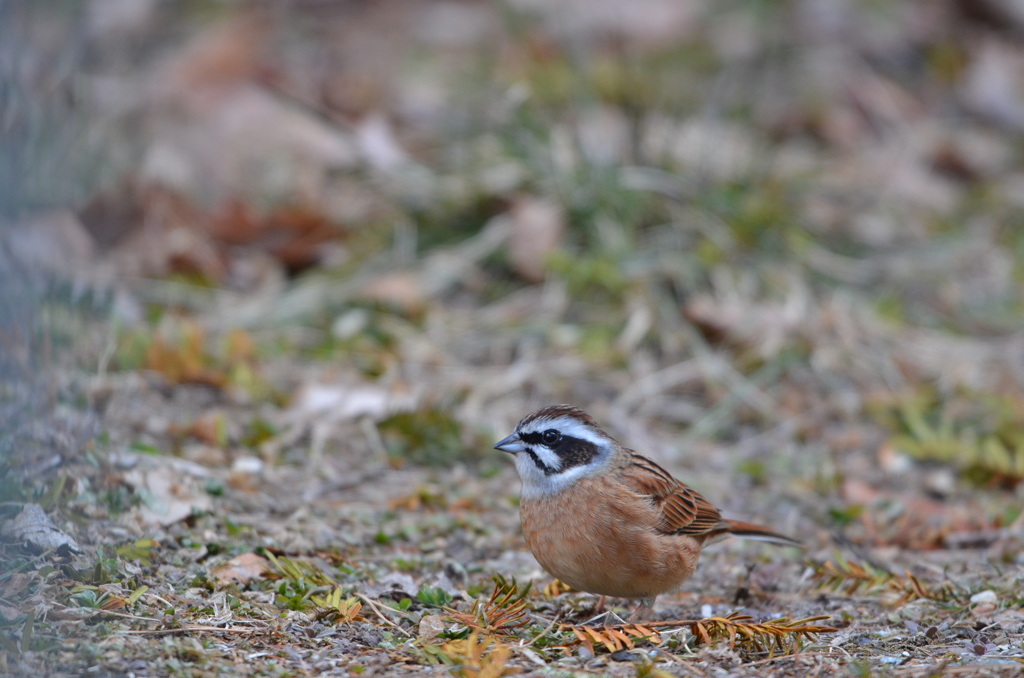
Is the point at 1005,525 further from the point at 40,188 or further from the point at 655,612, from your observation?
the point at 40,188

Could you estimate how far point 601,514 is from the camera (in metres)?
4.31

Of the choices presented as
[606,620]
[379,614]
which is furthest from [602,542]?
[379,614]

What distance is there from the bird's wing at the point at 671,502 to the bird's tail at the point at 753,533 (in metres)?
0.05

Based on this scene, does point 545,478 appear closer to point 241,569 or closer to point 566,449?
point 566,449

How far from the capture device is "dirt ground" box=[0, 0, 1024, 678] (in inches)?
152

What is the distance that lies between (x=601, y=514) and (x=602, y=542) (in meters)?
0.12

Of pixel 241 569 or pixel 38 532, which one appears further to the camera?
pixel 241 569

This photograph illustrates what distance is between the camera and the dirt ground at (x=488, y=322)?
387cm

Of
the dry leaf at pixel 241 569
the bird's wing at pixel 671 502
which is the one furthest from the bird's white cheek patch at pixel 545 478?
the dry leaf at pixel 241 569

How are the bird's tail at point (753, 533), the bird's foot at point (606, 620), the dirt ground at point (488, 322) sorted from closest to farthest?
the dirt ground at point (488, 322)
the bird's foot at point (606, 620)
the bird's tail at point (753, 533)

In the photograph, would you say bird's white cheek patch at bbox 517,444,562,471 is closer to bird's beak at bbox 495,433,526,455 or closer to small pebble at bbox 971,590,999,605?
bird's beak at bbox 495,433,526,455

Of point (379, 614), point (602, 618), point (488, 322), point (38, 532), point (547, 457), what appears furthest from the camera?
point (488, 322)

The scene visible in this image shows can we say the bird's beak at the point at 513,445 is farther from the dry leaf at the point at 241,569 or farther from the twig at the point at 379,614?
the dry leaf at the point at 241,569

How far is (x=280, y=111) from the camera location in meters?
9.53
